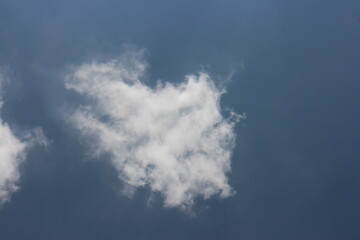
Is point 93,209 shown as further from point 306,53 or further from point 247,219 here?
point 306,53

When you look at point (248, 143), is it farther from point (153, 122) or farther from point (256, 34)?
point (256, 34)

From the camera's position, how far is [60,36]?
133 meters

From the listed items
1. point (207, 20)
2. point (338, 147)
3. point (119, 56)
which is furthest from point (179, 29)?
point (338, 147)

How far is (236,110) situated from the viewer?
127 metres

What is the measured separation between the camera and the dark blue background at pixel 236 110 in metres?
116

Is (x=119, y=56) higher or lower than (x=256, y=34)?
lower

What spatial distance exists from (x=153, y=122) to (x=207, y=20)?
Answer: 163 ft

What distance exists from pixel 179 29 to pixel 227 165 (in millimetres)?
57841

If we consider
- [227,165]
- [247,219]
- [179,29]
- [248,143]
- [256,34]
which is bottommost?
[247,219]

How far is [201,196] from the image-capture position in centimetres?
11775

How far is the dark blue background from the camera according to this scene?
4552 inches

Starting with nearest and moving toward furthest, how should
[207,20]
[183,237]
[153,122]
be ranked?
[183,237]
[153,122]
[207,20]

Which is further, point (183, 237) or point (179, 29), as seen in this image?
point (179, 29)

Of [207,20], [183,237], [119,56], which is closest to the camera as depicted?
[183,237]
